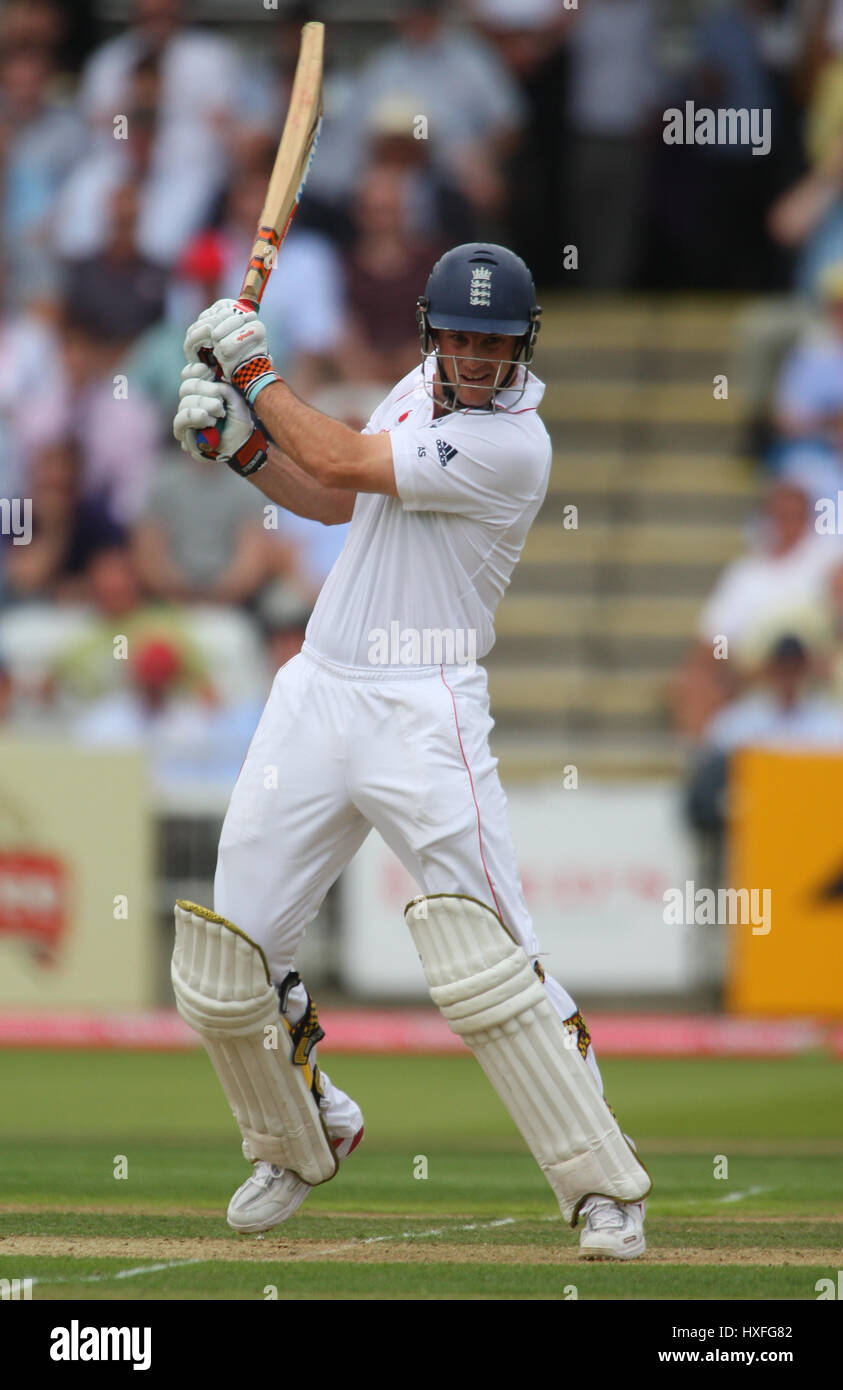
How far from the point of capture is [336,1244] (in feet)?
17.2

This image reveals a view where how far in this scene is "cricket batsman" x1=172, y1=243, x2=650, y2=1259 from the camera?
5070 mm

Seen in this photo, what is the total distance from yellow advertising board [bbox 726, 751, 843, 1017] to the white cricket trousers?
14.1 ft

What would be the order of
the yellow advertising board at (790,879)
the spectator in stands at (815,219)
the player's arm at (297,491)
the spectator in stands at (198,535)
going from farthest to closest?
the spectator in stands at (815,219)
the spectator in stands at (198,535)
the yellow advertising board at (790,879)
the player's arm at (297,491)

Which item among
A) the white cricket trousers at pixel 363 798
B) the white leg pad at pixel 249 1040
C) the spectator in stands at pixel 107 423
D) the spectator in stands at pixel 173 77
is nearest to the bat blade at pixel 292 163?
the white cricket trousers at pixel 363 798

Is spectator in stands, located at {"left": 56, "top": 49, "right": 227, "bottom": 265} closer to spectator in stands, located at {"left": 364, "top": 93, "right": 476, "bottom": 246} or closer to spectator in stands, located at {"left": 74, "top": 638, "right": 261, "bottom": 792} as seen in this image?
spectator in stands, located at {"left": 364, "top": 93, "right": 476, "bottom": 246}

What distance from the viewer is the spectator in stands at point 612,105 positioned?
41.9 feet

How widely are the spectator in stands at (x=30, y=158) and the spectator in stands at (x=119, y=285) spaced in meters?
0.58

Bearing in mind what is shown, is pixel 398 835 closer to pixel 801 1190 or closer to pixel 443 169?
pixel 801 1190

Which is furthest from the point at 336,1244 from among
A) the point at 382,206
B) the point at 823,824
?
the point at 382,206

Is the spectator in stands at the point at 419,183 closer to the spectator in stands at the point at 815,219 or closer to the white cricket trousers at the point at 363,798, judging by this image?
the spectator in stands at the point at 815,219

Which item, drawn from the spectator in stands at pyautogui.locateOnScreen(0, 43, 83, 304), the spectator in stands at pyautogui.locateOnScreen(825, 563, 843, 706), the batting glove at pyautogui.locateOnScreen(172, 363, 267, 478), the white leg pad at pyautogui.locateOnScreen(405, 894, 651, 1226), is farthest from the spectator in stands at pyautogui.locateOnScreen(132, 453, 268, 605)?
the white leg pad at pyautogui.locateOnScreen(405, 894, 651, 1226)

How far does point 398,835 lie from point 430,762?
0.21m

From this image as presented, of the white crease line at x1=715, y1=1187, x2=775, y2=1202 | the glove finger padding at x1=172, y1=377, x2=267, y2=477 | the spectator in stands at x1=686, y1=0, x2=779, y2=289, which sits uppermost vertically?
the spectator in stands at x1=686, y1=0, x2=779, y2=289
